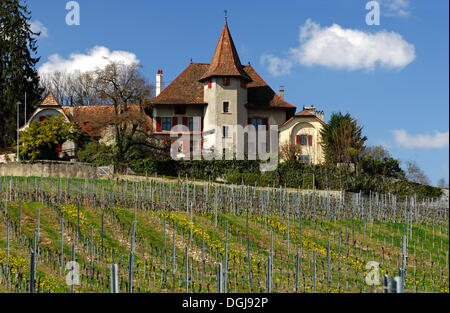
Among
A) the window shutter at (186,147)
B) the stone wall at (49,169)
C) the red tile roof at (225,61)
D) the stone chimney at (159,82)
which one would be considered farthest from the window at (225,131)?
the stone wall at (49,169)

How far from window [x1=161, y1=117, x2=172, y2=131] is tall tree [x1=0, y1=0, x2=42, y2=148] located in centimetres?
1235

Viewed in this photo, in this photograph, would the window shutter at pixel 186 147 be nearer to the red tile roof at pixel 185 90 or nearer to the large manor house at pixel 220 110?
the large manor house at pixel 220 110

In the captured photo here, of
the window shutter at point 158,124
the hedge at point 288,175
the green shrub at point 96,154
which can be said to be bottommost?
the hedge at point 288,175

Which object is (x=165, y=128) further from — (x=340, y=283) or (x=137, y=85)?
(x=340, y=283)

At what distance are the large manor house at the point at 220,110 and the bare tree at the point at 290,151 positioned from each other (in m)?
0.84

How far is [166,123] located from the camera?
162ft

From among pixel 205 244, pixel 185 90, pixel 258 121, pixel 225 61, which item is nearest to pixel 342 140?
pixel 258 121

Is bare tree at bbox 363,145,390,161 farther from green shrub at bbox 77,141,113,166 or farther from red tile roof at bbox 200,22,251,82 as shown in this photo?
green shrub at bbox 77,141,113,166

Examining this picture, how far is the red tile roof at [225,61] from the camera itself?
4781cm

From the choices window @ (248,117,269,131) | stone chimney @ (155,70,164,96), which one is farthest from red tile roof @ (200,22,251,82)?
stone chimney @ (155,70,164,96)

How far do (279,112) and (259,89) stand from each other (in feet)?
9.08

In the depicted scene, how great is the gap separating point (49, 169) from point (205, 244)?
20038 millimetres

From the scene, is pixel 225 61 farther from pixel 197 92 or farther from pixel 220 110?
pixel 220 110

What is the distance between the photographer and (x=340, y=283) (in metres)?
19.4
